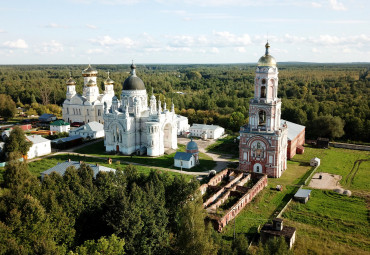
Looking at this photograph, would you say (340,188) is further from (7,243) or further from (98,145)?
(98,145)

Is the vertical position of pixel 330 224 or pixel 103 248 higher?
pixel 103 248

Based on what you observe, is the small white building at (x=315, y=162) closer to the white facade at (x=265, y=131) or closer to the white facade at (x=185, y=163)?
the white facade at (x=265, y=131)

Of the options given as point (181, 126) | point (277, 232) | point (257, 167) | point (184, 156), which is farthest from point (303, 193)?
point (181, 126)

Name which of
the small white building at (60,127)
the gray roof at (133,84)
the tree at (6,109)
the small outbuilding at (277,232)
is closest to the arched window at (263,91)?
the small outbuilding at (277,232)

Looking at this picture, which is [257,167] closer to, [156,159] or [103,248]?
[156,159]
